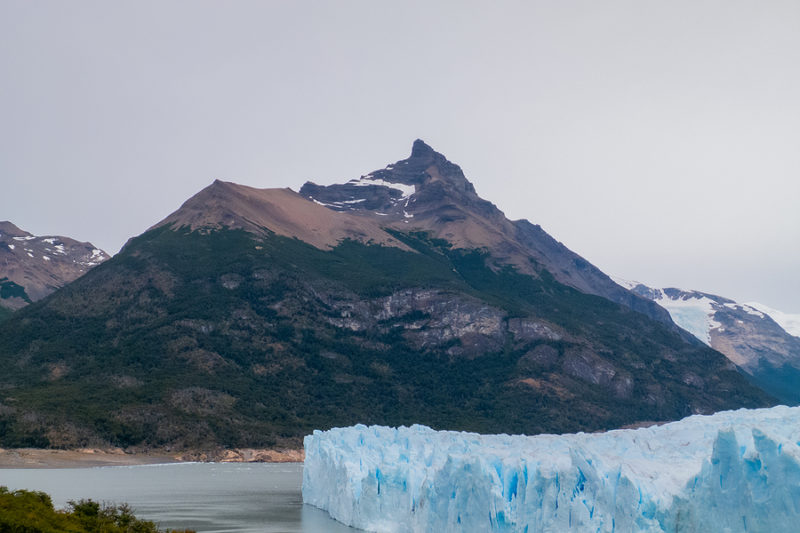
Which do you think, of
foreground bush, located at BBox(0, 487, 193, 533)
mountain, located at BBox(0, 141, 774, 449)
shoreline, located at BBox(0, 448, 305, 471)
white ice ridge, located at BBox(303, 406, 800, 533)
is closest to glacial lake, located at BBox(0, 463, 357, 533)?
shoreline, located at BBox(0, 448, 305, 471)

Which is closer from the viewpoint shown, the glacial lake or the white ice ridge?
the white ice ridge

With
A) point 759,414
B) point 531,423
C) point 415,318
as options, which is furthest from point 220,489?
point 415,318

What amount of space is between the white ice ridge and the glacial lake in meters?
4.20

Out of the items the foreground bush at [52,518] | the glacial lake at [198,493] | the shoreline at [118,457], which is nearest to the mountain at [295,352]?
the shoreline at [118,457]

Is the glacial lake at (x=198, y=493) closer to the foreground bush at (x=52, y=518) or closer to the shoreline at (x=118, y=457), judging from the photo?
the shoreline at (x=118, y=457)

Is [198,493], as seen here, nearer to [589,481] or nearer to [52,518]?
[52,518]

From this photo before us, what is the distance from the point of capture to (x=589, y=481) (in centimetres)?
2902

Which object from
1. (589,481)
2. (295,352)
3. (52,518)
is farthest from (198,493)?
(295,352)

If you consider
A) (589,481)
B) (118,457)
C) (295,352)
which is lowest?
(118,457)

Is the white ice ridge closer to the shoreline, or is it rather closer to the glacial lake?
the glacial lake

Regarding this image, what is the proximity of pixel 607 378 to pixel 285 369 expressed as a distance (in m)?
62.3

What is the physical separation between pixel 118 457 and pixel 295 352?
48.9 metres

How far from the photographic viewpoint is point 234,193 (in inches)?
7608

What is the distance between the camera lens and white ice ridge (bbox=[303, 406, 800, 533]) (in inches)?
969
